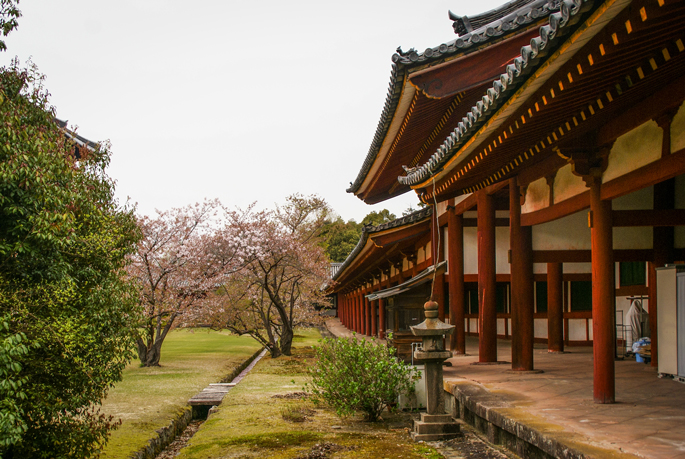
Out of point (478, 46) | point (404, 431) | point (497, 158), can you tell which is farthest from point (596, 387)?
point (478, 46)

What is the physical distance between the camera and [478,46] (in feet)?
28.3

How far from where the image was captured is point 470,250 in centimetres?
1247

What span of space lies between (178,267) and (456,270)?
9.10m

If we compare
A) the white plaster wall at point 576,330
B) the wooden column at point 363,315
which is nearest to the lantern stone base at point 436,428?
the white plaster wall at point 576,330

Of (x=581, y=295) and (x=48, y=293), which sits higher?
(x=48, y=293)

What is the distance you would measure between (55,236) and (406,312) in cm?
801

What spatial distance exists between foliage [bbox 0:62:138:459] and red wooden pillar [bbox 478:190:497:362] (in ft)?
20.1

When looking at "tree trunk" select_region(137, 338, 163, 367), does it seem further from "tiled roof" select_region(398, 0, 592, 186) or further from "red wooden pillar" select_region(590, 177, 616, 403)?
A: "red wooden pillar" select_region(590, 177, 616, 403)

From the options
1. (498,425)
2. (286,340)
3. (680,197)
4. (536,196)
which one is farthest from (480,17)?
(286,340)

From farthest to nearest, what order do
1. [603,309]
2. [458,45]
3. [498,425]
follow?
[458,45]
[603,309]
[498,425]

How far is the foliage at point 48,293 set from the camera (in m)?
4.82

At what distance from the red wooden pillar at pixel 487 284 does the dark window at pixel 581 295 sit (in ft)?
20.3

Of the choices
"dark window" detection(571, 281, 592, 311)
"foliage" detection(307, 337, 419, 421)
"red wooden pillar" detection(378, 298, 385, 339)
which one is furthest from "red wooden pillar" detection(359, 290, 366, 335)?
"foliage" detection(307, 337, 419, 421)

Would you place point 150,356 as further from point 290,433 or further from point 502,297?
point 290,433
